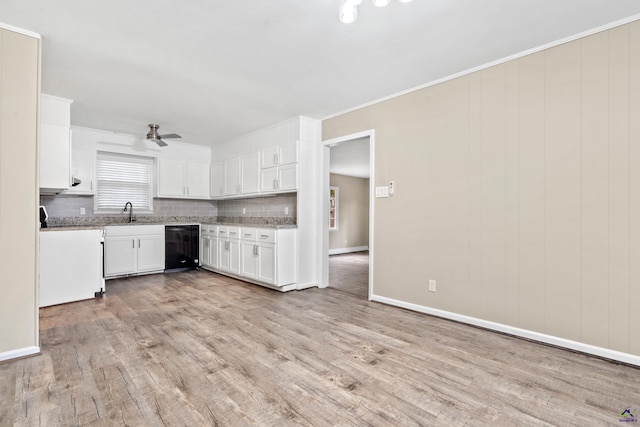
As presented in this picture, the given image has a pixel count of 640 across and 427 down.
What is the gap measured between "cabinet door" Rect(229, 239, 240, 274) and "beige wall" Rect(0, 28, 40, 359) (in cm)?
283

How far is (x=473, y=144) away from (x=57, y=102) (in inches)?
190

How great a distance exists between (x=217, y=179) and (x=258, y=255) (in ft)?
7.83

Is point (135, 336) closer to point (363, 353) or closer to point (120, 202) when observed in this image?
point (363, 353)

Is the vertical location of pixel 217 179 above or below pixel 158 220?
above

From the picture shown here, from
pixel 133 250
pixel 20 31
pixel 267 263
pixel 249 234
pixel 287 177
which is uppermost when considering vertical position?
pixel 20 31

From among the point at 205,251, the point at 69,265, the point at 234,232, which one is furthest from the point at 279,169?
the point at 69,265

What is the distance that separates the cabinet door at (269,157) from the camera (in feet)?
16.5

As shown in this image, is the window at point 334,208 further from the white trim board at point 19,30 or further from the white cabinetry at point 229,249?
the white trim board at point 19,30

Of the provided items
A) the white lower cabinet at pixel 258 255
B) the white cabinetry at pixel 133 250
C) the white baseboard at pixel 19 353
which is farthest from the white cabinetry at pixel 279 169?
the white baseboard at pixel 19 353

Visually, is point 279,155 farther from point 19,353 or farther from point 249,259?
point 19,353

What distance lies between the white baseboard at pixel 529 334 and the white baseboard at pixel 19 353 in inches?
132

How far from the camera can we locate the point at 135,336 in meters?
2.85

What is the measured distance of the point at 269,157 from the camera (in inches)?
203

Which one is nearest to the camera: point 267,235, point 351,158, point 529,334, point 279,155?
point 529,334
